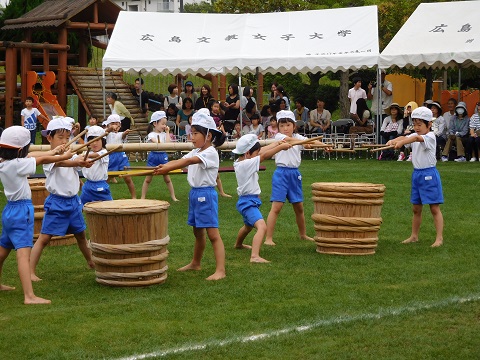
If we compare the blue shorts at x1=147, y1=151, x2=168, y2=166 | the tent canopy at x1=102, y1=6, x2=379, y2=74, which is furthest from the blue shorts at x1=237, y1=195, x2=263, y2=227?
the tent canopy at x1=102, y1=6, x2=379, y2=74

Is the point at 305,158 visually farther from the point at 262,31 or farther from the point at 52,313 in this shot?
the point at 52,313

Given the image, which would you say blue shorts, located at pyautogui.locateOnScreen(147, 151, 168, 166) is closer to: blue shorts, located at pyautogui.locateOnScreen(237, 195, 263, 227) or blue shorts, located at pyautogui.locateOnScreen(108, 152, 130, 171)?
blue shorts, located at pyautogui.locateOnScreen(108, 152, 130, 171)

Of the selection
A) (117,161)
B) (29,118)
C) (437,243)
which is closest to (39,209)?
(117,161)

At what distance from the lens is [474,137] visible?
23.5 metres

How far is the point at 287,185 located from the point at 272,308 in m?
3.97

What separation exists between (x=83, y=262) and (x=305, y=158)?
49.7 ft

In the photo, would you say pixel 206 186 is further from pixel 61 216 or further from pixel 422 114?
pixel 422 114

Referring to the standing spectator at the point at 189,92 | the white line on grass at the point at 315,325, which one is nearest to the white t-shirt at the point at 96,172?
the white line on grass at the point at 315,325

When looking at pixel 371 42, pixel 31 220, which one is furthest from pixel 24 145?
pixel 371 42

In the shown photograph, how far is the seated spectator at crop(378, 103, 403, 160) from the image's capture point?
24859 mm

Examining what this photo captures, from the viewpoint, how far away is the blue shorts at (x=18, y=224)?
30.1 ft

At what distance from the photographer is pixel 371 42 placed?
80.3 feet

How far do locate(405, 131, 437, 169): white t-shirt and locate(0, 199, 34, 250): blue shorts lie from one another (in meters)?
5.44

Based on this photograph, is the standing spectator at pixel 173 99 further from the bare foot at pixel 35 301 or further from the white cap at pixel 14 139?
the bare foot at pixel 35 301
